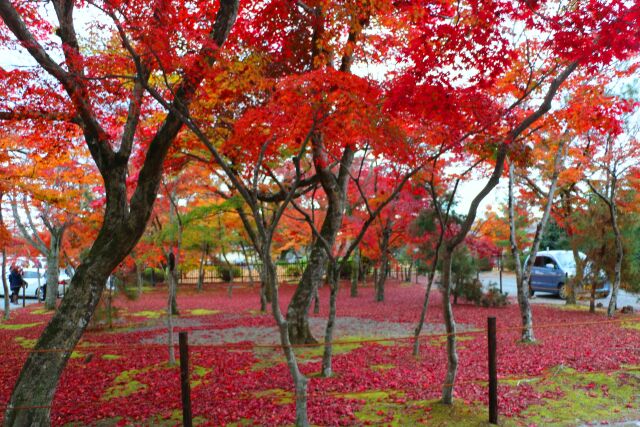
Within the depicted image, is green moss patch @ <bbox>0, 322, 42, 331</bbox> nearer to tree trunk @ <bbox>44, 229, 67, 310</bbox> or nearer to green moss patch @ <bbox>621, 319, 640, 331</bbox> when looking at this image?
tree trunk @ <bbox>44, 229, 67, 310</bbox>

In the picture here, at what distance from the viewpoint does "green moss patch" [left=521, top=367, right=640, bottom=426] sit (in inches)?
212

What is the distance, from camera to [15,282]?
23.5m

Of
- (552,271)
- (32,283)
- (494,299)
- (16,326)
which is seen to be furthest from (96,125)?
(32,283)

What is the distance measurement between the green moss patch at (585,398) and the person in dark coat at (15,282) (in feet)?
80.6

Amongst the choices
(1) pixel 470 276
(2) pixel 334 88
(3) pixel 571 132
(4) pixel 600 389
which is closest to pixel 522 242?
(1) pixel 470 276

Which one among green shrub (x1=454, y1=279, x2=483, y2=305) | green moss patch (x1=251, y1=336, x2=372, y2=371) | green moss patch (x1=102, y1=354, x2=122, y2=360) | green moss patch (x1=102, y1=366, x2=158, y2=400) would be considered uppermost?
green shrub (x1=454, y1=279, x2=483, y2=305)

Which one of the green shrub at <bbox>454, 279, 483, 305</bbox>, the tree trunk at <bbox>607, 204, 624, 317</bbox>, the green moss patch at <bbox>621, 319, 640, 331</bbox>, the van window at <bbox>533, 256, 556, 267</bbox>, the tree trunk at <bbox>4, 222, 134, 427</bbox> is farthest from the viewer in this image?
the van window at <bbox>533, 256, 556, 267</bbox>

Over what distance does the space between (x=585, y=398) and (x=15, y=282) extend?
25386 mm

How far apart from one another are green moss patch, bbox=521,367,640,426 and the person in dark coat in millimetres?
24560

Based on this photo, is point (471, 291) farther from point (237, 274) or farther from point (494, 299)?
point (237, 274)

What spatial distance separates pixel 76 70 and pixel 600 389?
813cm

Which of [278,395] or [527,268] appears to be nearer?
[278,395]

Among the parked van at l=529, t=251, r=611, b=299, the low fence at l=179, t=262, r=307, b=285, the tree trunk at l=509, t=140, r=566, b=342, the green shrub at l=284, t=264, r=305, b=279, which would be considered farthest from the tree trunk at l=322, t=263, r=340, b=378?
the green shrub at l=284, t=264, r=305, b=279

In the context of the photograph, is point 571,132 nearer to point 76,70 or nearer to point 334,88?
point 334,88
